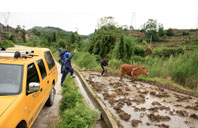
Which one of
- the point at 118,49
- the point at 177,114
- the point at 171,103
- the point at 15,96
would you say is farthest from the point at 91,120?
the point at 118,49

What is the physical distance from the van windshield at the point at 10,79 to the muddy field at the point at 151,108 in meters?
2.93

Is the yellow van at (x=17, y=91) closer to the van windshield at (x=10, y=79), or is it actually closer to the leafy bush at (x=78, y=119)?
the van windshield at (x=10, y=79)

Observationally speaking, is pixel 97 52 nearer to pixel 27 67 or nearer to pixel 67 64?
pixel 67 64

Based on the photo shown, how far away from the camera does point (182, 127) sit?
14.3 ft

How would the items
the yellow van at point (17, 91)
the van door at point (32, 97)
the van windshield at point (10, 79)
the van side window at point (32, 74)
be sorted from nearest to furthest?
1. the yellow van at point (17, 91)
2. the van windshield at point (10, 79)
3. the van door at point (32, 97)
4. the van side window at point (32, 74)

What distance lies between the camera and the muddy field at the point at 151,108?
14.9 feet

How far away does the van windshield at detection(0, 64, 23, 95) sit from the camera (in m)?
2.88

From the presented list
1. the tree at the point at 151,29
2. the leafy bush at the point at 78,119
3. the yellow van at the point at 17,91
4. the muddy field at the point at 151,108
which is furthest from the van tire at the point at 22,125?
the tree at the point at 151,29

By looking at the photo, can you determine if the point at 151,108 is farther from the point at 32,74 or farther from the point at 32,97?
the point at 32,74

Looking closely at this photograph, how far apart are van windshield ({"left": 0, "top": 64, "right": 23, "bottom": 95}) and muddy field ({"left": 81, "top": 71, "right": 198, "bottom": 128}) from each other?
9.62 ft

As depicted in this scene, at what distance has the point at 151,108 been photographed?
A: 215 inches

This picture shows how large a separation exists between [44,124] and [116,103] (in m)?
2.89

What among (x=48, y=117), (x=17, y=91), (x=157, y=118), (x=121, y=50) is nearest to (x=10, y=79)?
(x=17, y=91)

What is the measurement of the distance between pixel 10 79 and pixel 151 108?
4.73 m
